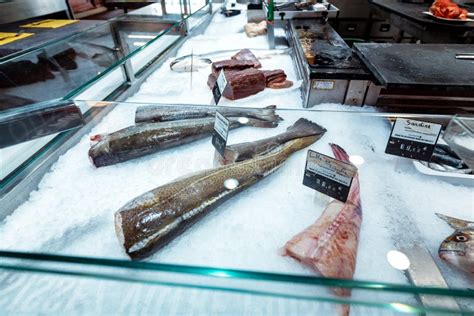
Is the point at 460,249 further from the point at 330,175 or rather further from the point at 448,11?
the point at 448,11

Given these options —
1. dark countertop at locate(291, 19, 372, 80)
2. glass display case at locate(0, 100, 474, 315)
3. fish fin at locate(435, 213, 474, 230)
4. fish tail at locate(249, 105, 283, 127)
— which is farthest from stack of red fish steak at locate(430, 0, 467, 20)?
fish fin at locate(435, 213, 474, 230)

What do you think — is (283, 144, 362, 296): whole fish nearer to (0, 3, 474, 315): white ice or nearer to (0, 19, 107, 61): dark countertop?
(0, 3, 474, 315): white ice

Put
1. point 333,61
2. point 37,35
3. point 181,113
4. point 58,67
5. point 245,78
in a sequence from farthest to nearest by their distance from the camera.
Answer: point 37,35, point 58,67, point 245,78, point 333,61, point 181,113

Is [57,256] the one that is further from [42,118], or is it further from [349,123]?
[349,123]

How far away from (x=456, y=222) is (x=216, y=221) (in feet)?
2.81

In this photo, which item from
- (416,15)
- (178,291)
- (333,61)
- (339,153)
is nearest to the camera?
(178,291)

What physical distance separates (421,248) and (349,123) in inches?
27.7

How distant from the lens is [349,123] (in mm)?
1322

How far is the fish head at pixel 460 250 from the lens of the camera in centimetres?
72

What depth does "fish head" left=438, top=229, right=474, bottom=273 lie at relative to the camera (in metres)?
0.72

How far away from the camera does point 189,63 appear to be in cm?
223

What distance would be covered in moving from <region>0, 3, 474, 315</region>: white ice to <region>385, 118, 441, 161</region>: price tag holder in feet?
0.27

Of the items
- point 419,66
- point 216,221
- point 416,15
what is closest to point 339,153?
point 216,221

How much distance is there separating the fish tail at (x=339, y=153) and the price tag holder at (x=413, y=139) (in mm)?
170
